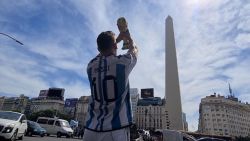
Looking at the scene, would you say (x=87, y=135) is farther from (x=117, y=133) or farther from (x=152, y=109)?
(x=152, y=109)

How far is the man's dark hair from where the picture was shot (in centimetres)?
240

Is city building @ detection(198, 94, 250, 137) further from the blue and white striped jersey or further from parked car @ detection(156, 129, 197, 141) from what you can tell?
the blue and white striped jersey

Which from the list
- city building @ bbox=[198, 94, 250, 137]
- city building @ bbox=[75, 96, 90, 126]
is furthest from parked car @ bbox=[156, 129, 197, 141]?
city building @ bbox=[75, 96, 90, 126]

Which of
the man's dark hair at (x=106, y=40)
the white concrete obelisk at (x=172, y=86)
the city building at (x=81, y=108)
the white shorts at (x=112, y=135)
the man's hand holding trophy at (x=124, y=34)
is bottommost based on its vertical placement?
the white shorts at (x=112, y=135)

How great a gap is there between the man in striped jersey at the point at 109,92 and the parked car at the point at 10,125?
334 inches

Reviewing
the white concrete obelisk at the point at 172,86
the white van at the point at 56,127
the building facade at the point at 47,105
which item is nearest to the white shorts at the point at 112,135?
the white van at the point at 56,127

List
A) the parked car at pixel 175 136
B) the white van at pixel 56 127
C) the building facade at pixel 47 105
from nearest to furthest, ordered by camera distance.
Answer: the parked car at pixel 175 136
the white van at pixel 56 127
the building facade at pixel 47 105

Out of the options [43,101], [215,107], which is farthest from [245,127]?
[43,101]

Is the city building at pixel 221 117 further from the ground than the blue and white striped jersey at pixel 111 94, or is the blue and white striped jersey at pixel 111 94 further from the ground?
the city building at pixel 221 117

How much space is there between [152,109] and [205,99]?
24936 millimetres

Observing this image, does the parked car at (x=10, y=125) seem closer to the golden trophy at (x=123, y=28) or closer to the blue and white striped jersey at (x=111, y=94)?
the blue and white striped jersey at (x=111, y=94)

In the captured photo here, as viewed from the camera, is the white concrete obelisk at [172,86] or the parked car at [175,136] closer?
the parked car at [175,136]

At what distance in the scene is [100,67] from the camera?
2.45 meters

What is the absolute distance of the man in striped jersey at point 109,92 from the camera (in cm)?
216
